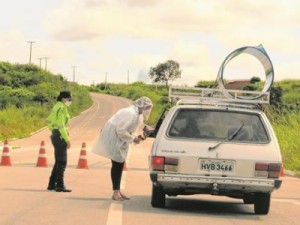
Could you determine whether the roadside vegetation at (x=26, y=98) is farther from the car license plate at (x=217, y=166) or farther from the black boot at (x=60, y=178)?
the car license plate at (x=217, y=166)

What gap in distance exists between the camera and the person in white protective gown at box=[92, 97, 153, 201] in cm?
1130

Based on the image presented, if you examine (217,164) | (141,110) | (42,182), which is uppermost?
(141,110)

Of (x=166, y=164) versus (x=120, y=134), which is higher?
(x=120, y=134)

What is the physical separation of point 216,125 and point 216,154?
66cm

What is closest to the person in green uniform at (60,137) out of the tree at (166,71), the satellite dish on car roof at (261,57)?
the satellite dish on car roof at (261,57)

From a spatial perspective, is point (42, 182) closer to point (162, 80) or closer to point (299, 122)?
point (299, 122)

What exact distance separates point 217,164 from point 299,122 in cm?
1845

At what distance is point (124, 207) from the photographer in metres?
10.8

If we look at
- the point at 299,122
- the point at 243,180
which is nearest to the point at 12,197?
the point at 243,180

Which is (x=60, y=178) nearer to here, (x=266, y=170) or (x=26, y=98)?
(x=266, y=170)

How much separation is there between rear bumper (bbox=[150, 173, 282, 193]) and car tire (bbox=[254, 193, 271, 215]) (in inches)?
20.1

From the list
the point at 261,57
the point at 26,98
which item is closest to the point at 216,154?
the point at 261,57

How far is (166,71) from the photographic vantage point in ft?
558

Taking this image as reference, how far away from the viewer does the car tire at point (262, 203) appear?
10.6 meters
